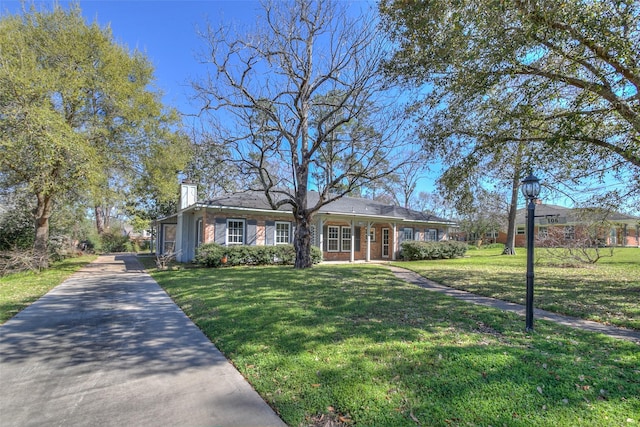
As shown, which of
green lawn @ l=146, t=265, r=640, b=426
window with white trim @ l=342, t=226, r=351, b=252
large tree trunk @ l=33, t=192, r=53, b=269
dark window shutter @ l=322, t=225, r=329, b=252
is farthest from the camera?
window with white trim @ l=342, t=226, r=351, b=252

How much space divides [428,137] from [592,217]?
707 centimetres

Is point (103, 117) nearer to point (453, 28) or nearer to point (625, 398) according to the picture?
point (453, 28)

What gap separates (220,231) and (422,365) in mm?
13245

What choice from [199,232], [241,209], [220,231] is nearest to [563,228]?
[241,209]

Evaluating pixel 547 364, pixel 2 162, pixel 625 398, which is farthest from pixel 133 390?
pixel 2 162

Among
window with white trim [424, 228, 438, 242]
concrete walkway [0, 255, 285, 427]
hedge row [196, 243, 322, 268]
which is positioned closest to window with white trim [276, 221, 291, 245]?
hedge row [196, 243, 322, 268]

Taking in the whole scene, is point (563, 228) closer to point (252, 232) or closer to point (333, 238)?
point (333, 238)

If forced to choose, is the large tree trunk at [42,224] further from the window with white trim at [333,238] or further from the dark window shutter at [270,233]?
the window with white trim at [333,238]

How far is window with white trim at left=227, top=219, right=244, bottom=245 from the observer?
52.1 feet

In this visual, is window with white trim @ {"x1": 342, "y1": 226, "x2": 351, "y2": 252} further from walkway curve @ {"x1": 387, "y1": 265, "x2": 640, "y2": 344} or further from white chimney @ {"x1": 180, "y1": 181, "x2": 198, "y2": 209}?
walkway curve @ {"x1": 387, "y1": 265, "x2": 640, "y2": 344}

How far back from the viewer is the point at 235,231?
52.7ft

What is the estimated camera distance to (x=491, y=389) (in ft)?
10.3

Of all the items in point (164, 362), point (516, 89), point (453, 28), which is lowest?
point (164, 362)

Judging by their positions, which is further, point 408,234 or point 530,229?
point 408,234
